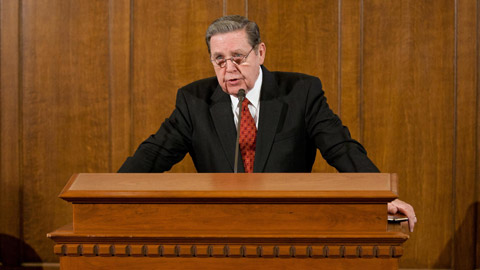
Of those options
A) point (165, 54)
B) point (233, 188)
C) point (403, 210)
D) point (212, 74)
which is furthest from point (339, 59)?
point (233, 188)

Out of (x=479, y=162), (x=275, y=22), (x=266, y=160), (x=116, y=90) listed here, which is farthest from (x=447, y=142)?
(x=116, y=90)

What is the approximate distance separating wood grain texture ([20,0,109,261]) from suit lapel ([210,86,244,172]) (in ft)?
4.40

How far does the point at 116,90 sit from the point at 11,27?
0.77 meters

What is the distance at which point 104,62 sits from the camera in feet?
10.1

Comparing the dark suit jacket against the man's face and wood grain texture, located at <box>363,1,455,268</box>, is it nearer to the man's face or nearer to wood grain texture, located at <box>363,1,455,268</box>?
the man's face

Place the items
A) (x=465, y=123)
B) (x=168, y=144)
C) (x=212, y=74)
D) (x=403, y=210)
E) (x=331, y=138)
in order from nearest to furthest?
(x=403, y=210) < (x=331, y=138) < (x=168, y=144) < (x=465, y=123) < (x=212, y=74)

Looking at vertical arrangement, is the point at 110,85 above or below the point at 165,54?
below

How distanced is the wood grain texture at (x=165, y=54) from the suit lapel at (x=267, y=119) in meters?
1.07

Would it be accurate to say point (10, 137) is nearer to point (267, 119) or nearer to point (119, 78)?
point (119, 78)

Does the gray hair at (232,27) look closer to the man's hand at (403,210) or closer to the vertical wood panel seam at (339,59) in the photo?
the man's hand at (403,210)

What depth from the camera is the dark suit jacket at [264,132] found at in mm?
1871

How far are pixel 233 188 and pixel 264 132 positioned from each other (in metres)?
0.90

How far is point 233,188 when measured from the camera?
1005 mm

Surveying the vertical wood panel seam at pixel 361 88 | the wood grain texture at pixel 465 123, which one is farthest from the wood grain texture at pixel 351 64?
the wood grain texture at pixel 465 123
